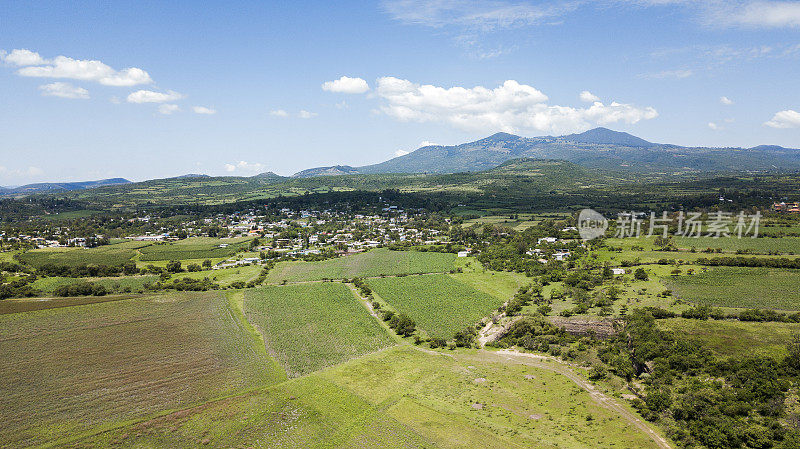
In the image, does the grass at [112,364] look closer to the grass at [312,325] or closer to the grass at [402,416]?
the grass at [312,325]

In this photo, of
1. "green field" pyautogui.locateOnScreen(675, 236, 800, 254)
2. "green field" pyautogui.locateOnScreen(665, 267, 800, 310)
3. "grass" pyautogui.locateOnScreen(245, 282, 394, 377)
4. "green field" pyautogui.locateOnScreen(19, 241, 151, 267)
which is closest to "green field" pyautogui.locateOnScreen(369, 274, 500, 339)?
"grass" pyautogui.locateOnScreen(245, 282, 394, 377)

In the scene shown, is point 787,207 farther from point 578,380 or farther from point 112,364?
point 112,364

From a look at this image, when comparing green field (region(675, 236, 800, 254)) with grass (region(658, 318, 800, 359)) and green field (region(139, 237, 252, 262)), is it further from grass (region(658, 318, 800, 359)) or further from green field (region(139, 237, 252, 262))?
green field (region(139, 237, 252, 262))

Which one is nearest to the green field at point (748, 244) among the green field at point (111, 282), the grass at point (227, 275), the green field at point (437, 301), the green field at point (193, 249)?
the green field at point (437, 301)

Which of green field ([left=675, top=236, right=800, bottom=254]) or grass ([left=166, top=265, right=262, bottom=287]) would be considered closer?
green field ([left=675, top=236, right=800, bottom=254])

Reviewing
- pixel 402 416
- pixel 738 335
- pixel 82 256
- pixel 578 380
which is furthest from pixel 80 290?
pixel 738 335

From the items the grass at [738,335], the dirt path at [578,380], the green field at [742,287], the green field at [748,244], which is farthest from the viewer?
the green field at [748,244]
